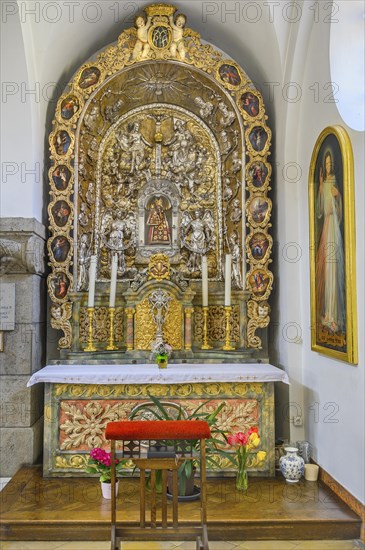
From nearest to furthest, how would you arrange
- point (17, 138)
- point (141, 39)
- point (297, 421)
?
point (297, 421) < point (17, 138) < point (141, 39)

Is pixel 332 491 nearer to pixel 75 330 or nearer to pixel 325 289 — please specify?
pixel 325 289

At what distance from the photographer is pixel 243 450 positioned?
15.8 ft

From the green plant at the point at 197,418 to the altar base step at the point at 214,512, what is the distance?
28 centimetres

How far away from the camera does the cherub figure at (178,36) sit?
6184mm

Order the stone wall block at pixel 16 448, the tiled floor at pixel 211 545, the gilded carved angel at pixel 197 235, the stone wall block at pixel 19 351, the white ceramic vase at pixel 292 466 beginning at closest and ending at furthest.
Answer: the tiled floor at pixel 211 545 → the white ceramic vase at pixel 292 466 → the stone wall block at pixel 16 448 → the stone wall block at pixel 19 351 → the gilded carved angel at pixel 197 235

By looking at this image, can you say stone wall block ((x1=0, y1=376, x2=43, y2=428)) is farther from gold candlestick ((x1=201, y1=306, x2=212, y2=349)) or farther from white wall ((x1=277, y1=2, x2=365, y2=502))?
white wall ((x1=277, y1=2, x2=365, y2=502))

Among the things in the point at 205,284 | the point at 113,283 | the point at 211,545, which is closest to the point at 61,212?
the point at 113,283

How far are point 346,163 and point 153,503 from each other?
317cm

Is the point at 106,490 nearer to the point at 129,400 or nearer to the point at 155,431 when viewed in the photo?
the point at 129,400

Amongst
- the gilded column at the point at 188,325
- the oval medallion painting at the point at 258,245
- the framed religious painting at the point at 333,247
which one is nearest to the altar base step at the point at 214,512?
the framed religious painting at the point at 333,247

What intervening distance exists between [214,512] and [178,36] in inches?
212

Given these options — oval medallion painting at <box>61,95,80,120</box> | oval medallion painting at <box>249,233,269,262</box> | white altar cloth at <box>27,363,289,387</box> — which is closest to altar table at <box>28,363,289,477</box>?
white altar cloth at <box>27,363,289,387</box>

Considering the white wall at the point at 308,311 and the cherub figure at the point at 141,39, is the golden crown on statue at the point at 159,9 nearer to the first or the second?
the cherub figure at the point at 141,39

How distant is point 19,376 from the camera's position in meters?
5.52
